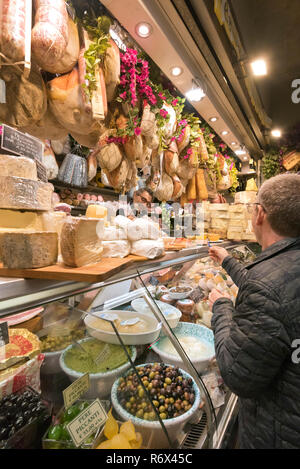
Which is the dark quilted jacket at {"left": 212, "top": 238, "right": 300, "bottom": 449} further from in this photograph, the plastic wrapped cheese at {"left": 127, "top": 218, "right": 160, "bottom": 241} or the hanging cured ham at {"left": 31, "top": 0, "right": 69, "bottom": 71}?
the hanging cured ham at {"left": 31, "top": 0, "right": 69, "bottom": 71}

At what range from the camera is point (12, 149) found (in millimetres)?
1075

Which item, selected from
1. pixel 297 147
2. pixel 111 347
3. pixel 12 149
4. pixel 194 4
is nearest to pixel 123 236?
pixel 111 347

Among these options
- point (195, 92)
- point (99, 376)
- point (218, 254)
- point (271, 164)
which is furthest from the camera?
point (271, 164)

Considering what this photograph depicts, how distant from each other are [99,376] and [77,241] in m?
0.70

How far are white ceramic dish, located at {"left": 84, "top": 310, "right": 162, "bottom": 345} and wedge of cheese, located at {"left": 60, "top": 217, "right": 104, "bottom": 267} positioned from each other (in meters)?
0.30

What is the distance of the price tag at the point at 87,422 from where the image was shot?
1.03 metres

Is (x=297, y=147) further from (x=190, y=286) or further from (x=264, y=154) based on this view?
(x=190, y=286)

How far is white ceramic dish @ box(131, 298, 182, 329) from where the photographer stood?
1.65 meters

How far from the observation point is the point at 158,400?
1.27 metres

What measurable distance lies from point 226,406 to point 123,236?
1262 mm

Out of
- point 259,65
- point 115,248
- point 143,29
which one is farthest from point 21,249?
point 259,65

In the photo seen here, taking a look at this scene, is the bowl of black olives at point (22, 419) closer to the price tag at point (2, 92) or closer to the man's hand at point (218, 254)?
the price tag at point (2, 92)

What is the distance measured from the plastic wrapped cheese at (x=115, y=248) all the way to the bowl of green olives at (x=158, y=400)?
601mm

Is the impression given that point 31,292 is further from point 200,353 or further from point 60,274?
point 200,353
